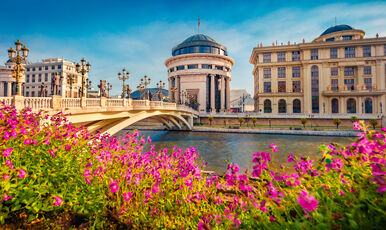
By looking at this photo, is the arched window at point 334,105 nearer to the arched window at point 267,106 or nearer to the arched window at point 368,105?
the arched window at point 368,105

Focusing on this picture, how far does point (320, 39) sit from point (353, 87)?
1687 cm

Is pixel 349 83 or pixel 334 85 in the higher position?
pixel 349 83

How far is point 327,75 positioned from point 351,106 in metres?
9.87

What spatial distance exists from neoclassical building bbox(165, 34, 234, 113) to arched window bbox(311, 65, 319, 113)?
86.4 ft

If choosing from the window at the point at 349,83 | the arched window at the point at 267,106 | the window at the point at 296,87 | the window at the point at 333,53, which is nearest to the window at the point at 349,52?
the window at the point at 333,53

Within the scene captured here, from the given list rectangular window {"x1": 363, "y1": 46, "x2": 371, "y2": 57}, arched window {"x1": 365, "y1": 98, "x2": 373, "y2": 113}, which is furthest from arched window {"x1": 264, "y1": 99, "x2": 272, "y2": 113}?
rectangular window {"x1": 363, "y1": 46, "x2": 371, "y2": 57}

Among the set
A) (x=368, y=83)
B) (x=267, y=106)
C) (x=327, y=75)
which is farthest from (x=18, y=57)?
(x=368, y=83)

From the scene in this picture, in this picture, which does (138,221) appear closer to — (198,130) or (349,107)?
(198,130)

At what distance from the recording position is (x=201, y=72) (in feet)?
214

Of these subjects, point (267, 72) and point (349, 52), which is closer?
point (349, 52)

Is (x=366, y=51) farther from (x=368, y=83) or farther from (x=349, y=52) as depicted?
(x=368, y=83)

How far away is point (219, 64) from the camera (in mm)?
68125

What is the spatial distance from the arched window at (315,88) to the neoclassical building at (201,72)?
2633 centimetres

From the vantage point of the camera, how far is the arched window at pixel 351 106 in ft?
163
